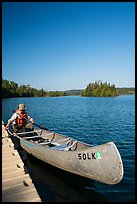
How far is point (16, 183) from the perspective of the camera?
5.27 metres

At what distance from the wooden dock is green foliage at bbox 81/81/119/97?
111m

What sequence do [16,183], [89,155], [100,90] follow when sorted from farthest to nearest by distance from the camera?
[100,90] → [89,155] → [16,183]

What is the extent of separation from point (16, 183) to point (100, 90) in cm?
11479

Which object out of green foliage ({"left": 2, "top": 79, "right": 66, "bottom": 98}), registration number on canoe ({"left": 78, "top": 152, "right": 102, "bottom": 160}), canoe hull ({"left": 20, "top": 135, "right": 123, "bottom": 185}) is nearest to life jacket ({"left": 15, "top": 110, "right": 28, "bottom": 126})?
canoe hull ({"left": 20, "top": 135, "right": 123, "bottom": 185})

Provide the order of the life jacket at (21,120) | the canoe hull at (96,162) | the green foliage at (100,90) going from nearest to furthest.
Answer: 1. the canoe hull at (96,162)
2. the life jacket at (21,120)
3. the green foliage at (100,90)

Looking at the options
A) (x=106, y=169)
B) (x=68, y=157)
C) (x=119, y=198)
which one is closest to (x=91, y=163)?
(x=106, y=169)

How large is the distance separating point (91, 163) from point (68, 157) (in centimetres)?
100

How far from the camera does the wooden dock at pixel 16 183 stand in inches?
179

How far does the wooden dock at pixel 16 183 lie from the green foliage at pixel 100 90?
111 m

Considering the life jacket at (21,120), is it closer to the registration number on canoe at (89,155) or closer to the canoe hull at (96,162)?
the canoe hull at (96,162)

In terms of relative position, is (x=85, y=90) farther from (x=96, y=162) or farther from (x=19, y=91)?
(x=96, y=162)

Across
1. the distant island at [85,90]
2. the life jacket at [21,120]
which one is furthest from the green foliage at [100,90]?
the life jacket at [21,120]

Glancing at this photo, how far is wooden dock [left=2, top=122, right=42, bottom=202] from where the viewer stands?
179 inches

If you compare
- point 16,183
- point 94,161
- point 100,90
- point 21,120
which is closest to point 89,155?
point 94,161
